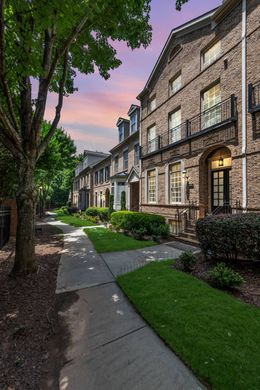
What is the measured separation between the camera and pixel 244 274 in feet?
16.8

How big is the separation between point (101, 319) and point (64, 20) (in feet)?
18.7

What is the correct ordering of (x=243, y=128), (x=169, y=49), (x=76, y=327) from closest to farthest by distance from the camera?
(x=76, y=327), (x=243, y=128), (x=169, y=49)

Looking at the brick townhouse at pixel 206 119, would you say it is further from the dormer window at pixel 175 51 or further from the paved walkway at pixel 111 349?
the paved walkway at pixel 111 349

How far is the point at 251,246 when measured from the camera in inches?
199

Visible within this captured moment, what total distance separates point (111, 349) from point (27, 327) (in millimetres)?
1471

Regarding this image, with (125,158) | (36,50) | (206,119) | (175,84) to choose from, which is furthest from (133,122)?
(36,50)

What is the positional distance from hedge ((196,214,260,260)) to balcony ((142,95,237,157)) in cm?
484

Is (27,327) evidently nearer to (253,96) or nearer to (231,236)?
(231,236)

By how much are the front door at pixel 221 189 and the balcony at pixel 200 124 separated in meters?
2.08

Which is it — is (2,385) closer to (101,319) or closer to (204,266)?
(101,319)

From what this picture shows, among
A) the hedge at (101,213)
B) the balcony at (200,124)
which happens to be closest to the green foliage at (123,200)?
the hedge at (101,213)

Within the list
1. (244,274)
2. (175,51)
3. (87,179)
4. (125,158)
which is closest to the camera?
(244,274)

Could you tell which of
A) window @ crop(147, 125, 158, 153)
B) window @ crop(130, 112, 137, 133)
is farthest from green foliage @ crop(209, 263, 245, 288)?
window @ crop(130, 112, 137, 133)

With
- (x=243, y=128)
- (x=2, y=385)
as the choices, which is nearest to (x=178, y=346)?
(x=2, y=385)
